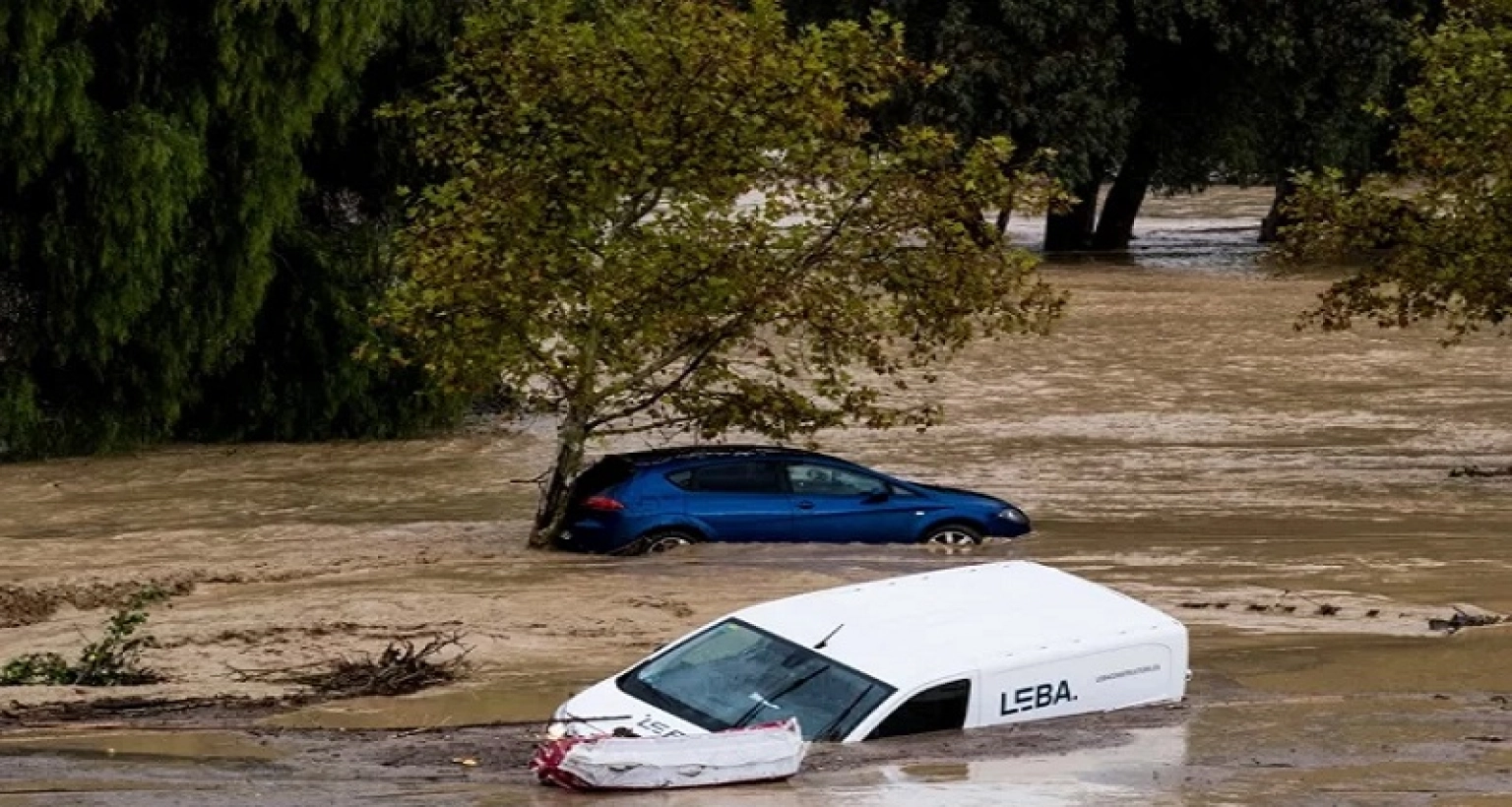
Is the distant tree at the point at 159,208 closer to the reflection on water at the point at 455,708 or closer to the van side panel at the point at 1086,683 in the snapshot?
the reflection on water at the point at 455,708

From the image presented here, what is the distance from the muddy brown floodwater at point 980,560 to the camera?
12.9 metres

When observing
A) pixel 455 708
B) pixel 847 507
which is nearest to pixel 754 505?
pixel 847 507

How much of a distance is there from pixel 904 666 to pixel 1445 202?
57.4 ft

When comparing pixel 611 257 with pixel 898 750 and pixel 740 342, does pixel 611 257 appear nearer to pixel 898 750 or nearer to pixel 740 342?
pixel 740 342

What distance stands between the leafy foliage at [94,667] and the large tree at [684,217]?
664cm

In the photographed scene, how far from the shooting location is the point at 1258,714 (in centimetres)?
1489

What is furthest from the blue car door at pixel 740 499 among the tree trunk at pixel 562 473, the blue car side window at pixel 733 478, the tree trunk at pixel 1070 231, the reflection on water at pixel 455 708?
the tree trunk at pixel 1070 231

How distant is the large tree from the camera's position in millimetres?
23016

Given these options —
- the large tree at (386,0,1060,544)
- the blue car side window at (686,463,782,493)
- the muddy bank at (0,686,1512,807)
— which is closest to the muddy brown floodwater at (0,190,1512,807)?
the muddy bank at (0,686,1512,807)

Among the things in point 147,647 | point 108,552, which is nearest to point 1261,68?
point 108,552

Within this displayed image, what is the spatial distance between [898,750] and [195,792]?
3.54 meters

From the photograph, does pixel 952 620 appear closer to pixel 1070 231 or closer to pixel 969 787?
pixel 969 787

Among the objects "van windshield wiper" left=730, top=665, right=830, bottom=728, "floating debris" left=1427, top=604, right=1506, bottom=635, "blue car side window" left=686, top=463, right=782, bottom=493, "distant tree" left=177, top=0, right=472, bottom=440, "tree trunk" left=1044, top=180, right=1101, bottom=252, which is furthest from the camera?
"tree trunk" left=1044, top=180, right=1101, bottom=252

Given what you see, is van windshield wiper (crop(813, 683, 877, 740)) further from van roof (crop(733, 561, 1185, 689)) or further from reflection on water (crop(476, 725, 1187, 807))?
reflection on water (crop(476, 725, 1187, 807))
